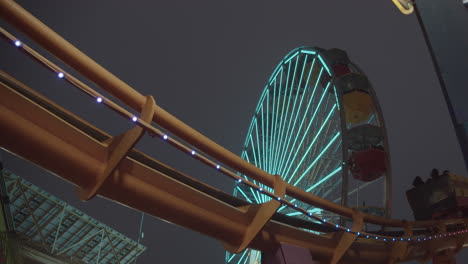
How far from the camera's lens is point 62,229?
81.9 feet

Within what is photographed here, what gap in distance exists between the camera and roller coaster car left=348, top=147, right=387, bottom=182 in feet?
35.5

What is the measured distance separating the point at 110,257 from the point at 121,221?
50.6 meters

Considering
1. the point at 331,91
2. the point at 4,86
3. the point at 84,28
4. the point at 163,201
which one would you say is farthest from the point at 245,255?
the point at 84,28

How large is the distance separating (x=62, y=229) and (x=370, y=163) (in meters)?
19.3

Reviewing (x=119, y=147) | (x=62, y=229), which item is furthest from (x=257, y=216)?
(x=62, y=229)

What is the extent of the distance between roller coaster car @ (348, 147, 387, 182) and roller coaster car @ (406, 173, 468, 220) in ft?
10.3

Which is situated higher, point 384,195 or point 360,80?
point 360,80

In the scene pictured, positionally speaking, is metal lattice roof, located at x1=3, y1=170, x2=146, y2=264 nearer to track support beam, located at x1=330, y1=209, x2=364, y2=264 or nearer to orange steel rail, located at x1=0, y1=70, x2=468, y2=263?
track support beam, located at x1=330, y1=209, x2=364, y2=264

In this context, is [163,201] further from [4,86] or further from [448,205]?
[448,205]

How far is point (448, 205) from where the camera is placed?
7039 millimetres

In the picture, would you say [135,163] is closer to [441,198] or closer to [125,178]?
[125,178]

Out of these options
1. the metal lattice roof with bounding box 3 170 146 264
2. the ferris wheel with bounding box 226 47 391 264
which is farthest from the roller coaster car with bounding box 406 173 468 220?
the metal lattice roof with bounding box 3 170 146 264

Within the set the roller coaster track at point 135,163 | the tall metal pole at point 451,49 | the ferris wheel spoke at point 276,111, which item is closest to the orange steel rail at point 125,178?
the roller coaster track at point 135,163

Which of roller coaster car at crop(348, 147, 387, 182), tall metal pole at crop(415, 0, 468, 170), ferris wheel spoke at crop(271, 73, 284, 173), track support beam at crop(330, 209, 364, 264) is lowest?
track support beam at crop(330, 209, 364, 264)
